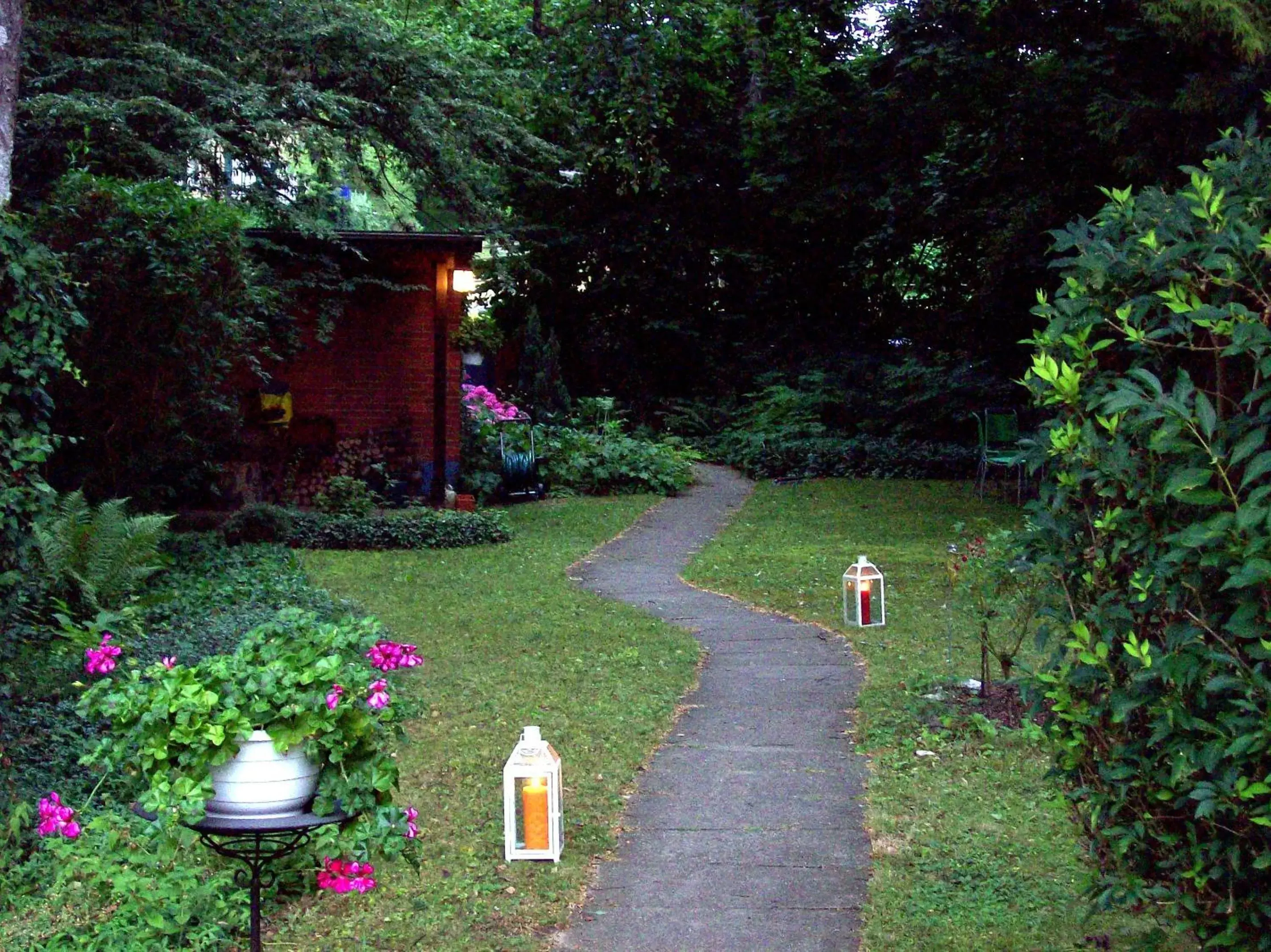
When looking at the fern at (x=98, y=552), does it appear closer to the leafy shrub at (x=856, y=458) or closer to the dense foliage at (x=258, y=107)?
the dense foliage at (x=258, y=107)

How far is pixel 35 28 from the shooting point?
1001cm

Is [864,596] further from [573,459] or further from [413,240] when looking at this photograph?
[573,459]

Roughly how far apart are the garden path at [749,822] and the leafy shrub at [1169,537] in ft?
4.12

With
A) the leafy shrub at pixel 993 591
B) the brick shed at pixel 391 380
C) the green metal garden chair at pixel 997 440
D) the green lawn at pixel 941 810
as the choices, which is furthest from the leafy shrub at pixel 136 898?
the green metal garden chair at pixel 997 440

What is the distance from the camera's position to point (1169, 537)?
2.49 meters

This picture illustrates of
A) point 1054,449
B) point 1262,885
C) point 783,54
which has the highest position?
point 783,54

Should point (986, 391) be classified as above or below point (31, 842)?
above

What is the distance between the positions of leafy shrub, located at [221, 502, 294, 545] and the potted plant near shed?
9.05 meters

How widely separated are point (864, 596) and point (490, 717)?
3.26 m

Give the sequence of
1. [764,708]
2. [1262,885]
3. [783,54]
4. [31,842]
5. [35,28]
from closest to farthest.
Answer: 1. [1262,885]
2. [31,842]
3. [764,708]
4. [35,28]
5. [783,54]

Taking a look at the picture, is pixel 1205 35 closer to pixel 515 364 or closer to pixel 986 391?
pixel 986 391

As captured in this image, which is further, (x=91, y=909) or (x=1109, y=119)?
(x=1109, y=119)

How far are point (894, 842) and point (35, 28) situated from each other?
9163mm

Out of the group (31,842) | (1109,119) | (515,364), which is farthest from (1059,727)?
(515,364)
